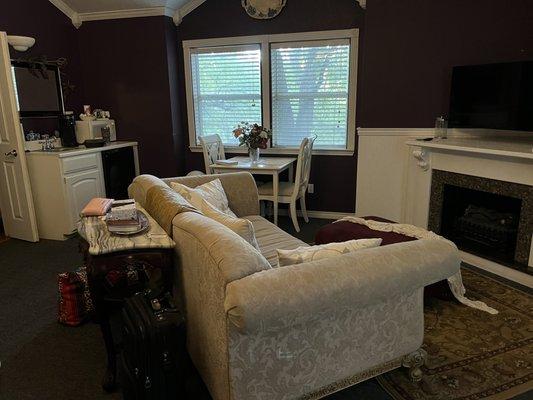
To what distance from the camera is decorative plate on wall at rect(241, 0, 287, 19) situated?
4.45 m

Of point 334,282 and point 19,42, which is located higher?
point 19,42

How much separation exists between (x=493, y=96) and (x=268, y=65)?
2428 millimetres

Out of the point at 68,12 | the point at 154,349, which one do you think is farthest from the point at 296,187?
the point at 68,12

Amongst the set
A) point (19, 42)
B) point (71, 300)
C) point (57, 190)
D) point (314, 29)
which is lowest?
point (71, 300)

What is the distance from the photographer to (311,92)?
4.62m

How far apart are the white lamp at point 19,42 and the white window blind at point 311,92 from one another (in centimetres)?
251

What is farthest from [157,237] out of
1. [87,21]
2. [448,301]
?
[87,21]

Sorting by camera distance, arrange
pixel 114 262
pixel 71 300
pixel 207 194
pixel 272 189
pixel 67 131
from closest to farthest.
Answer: pixel 114 262 < pixel 71 300 < pixel 207 194 < pixel 272 189 < pixel 67 131

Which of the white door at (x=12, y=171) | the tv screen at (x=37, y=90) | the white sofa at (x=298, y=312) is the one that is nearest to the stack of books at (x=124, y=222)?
the white sofa at (x=298, y=312)

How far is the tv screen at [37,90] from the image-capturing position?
13.4 feet

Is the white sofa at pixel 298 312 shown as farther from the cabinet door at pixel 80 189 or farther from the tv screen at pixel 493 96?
the cabinet door at pixel 80 189

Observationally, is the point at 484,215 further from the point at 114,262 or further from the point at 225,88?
the point at 225,88

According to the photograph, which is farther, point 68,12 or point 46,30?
point 68,12

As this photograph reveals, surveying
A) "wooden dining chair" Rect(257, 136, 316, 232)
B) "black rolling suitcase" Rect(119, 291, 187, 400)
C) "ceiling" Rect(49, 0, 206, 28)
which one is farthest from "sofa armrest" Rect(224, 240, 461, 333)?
"ceiling" Rect(49, 0, 206, 28)
